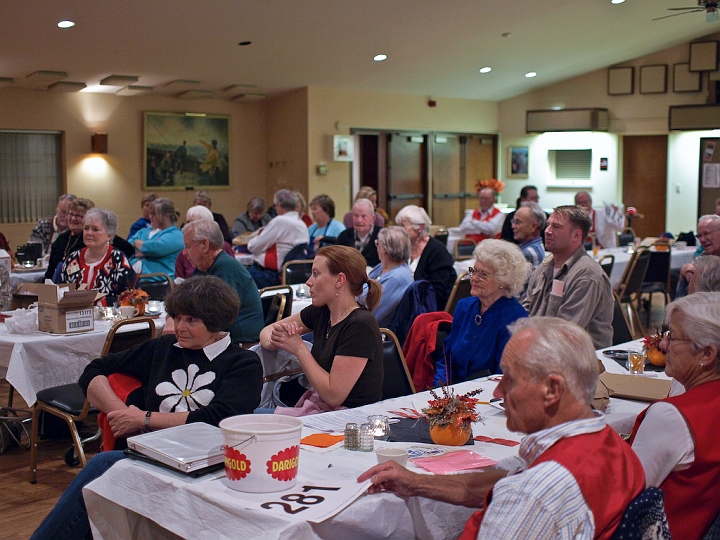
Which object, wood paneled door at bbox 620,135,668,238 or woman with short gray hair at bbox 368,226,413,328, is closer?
woman with short gray hair at bbox 368,226,413,328

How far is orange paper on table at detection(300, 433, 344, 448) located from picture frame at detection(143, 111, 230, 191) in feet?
37.3

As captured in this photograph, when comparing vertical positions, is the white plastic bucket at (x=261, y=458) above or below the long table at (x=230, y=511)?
above

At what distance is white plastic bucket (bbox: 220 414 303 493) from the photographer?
77.8 inches

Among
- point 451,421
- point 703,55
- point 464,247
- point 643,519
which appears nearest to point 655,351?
point 451,421

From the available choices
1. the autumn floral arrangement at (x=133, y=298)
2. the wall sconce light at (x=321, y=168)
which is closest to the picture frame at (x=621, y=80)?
the wall sconce light at (x=321, y=168)

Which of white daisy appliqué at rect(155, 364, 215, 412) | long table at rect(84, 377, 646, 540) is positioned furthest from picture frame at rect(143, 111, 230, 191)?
long table at rect(84, 377, 646, 540)

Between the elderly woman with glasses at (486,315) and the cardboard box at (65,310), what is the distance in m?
1.98

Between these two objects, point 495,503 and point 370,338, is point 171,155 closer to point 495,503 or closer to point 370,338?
point 370,338

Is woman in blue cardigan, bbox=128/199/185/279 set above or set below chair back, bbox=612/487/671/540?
above

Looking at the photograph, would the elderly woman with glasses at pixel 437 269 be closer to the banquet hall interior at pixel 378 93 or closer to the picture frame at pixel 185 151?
the banquet hall interior at pixel 378 93

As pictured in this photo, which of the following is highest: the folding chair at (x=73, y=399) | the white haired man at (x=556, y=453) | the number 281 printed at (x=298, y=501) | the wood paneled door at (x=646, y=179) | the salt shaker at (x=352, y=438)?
the wood paneled door at (x=646, y=179)

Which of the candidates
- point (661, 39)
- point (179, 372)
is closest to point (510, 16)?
point (661, 39)

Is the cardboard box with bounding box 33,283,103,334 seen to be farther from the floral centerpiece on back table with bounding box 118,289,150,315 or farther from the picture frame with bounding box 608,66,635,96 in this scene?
the picture frame with bounding box 608,66,635,96

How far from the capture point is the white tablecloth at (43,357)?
14.1ft
